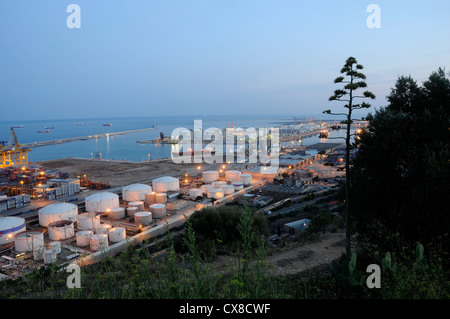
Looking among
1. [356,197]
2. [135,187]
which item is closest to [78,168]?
[135,187]

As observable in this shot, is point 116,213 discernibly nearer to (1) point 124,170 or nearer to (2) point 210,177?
(2) point 210,177

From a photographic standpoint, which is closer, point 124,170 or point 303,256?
point 303,256

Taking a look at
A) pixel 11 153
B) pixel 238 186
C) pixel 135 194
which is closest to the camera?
pixel 135 194

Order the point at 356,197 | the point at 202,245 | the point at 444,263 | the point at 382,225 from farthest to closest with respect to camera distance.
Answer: the point at 202,245, the point at 356,197, the point at 382,225, the point at 444,263

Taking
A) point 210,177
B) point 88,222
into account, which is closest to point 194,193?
point 210,177
